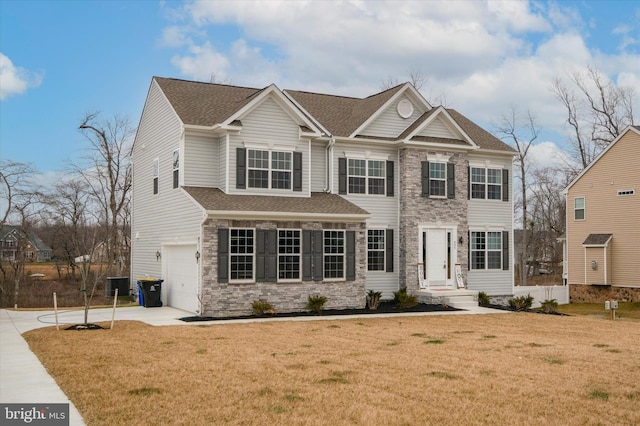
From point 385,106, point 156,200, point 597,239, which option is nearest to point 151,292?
point 156,200

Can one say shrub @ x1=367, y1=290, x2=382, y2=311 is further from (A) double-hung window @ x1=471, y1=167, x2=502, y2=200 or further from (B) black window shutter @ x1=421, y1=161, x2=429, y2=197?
(A) double-hung window @ x1=471, y1=167, x2=502, y2=200

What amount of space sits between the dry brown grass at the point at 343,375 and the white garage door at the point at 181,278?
359 centimetres

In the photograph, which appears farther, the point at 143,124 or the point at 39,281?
the point at 39,281

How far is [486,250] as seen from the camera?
26047 millimetres

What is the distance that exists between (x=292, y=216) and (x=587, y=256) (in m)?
20.3

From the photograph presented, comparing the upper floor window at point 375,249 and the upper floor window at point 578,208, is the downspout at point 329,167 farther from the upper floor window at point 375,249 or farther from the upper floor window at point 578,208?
the upper floor window at point 578,208

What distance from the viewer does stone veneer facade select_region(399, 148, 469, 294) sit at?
23750 mm

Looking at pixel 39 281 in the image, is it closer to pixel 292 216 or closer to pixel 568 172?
pixel 292 216

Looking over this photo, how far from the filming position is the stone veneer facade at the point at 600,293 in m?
31.2

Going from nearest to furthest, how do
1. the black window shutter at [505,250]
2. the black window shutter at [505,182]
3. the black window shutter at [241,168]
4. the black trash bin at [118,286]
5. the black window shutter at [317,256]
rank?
the black window shutter at [317,256] → the black window shutter at [241,168] → the black trash bin at [118,286] → the black window shutter at [505,250] → the black window shutter at [505,182]

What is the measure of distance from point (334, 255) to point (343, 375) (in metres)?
11.0

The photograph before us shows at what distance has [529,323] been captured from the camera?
1858cm

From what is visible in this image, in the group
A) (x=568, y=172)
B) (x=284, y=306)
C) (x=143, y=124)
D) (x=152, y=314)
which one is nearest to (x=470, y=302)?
(x=284, y=306)

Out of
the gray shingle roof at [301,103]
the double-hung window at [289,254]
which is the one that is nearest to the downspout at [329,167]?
the gray shingle roof at [301,103]
